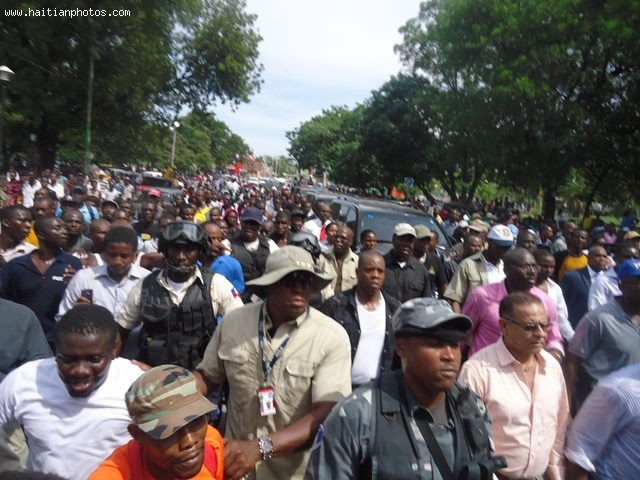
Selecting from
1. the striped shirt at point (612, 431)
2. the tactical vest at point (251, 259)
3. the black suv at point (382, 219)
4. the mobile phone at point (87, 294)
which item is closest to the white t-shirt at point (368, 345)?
the striped shirt at point (612, 431)

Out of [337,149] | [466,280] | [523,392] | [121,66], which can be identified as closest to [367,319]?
[523,392]

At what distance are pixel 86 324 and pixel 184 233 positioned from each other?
1343 mm

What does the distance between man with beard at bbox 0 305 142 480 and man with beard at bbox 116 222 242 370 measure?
100 cm

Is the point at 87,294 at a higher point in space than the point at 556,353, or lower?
lower

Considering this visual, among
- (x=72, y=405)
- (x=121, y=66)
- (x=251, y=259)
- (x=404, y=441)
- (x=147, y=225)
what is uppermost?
(x=121, y=66)

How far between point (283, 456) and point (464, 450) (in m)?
0.90

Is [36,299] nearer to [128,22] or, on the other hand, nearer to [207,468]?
[207,468]

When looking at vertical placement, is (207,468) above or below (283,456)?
above

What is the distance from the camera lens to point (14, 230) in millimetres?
5246

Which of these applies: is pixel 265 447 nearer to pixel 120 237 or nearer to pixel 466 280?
pixel 120 237

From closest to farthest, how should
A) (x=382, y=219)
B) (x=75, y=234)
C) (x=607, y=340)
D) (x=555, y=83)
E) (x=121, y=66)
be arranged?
(x=607, y=340)
(x=75, y=234)
(x=382, y=219)
(x=555, y=83)
(x=121, y=66)

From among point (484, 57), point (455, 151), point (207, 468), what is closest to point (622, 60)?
point (484, 57)

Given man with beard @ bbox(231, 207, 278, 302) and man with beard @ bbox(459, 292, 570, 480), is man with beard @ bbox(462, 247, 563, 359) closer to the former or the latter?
man with beard @ bbox(459, 292, 570, 480)

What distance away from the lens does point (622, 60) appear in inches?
759
